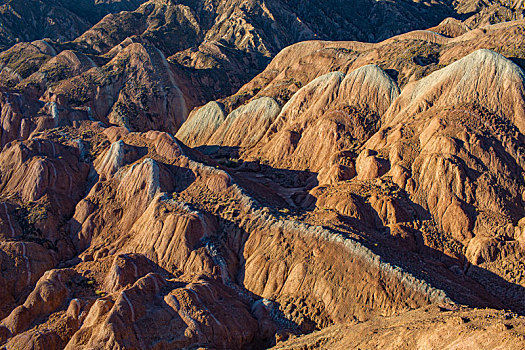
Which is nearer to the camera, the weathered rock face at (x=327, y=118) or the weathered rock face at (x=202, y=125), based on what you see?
the weathered rock face at (x=327, y=118)

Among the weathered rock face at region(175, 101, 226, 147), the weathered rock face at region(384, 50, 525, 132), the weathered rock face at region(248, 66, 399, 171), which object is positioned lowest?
the weathered rock face at region(175, 101, 226, 147)

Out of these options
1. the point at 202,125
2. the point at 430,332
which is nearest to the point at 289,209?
the point at 430,332

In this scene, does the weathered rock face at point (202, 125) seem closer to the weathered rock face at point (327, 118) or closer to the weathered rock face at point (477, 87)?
the weathered rock face at point (327, 118)

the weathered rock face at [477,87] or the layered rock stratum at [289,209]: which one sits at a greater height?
the weathered rock face at [477,87]

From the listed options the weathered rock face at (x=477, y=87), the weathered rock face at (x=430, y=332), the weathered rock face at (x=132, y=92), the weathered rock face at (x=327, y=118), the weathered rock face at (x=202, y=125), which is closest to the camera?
the weathered rock face at (x=430, y=332)

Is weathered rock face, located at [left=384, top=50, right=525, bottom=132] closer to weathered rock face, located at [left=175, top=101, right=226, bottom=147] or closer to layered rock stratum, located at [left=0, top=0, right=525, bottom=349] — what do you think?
layered rock stratum, located at [left=0, top=0, right=525, bottom=349]

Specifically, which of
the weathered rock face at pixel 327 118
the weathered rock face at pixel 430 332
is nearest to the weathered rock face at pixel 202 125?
the weathered rock face at pixel 327 118

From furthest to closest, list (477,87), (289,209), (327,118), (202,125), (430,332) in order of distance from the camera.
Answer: (202,125), (327,118), (477,87), (289,209), (430,332)

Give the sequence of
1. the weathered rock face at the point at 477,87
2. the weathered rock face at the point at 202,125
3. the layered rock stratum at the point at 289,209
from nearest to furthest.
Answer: the layered rock stratum at the point at 289,209
the weathered rock face at the point at 477,87
the weathered rock face at the point at 202,125

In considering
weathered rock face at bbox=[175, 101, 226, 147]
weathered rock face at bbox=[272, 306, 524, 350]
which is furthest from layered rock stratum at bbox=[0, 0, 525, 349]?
weathered rock face at bbox=[175, 101, 226, 147]

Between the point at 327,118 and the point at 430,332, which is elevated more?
the point at 327,118

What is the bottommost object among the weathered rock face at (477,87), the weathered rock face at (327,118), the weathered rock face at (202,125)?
the weathered rock face at (202,125)

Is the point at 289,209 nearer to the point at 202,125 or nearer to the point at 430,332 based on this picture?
the point at 430,332
